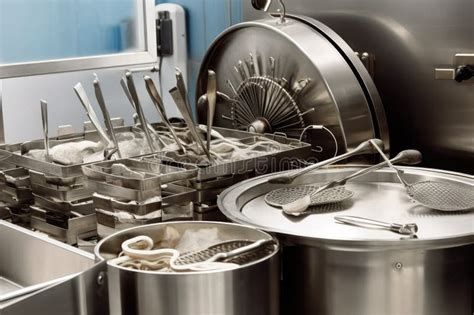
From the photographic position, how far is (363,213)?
1.09 meters

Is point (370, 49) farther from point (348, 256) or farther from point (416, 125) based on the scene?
point (348, 256)

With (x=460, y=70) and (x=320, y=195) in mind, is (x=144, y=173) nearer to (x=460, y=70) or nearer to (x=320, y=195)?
(x=320, y=195)

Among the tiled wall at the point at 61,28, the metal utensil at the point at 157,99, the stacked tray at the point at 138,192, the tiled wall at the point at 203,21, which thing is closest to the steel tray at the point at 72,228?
the stacked tray at the point at 138,192

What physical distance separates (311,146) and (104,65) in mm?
920

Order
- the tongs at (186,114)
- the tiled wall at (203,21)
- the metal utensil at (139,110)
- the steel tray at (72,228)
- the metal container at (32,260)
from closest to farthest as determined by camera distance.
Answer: the metal container at (32,260)
the steel tray at (72,228)
the tongs at (186,114)
the metal utensil at (139,110)
the tiled wall at (203,21)

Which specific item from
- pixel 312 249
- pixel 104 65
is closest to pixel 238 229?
pixel 312 249

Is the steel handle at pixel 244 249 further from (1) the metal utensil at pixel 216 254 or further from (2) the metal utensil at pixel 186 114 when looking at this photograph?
(2) the metal utensil at pixel 186 114

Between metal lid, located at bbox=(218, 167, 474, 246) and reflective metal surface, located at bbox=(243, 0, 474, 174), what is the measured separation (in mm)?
265

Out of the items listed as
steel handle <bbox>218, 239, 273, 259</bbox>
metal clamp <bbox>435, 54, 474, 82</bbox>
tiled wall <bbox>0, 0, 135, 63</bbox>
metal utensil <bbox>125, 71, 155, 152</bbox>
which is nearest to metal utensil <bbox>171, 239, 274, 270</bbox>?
steel handle <bbox>218, 239, 273, 259</bbox>

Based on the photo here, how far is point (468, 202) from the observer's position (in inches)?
42.5

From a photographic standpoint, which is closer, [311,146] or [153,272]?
[153,272]

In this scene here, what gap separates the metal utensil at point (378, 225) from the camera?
958 millimetres

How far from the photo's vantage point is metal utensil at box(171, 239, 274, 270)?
87cm

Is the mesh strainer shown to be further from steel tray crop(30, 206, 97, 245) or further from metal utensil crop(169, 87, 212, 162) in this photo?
steel tray crop(30, 206, 97, 245)
